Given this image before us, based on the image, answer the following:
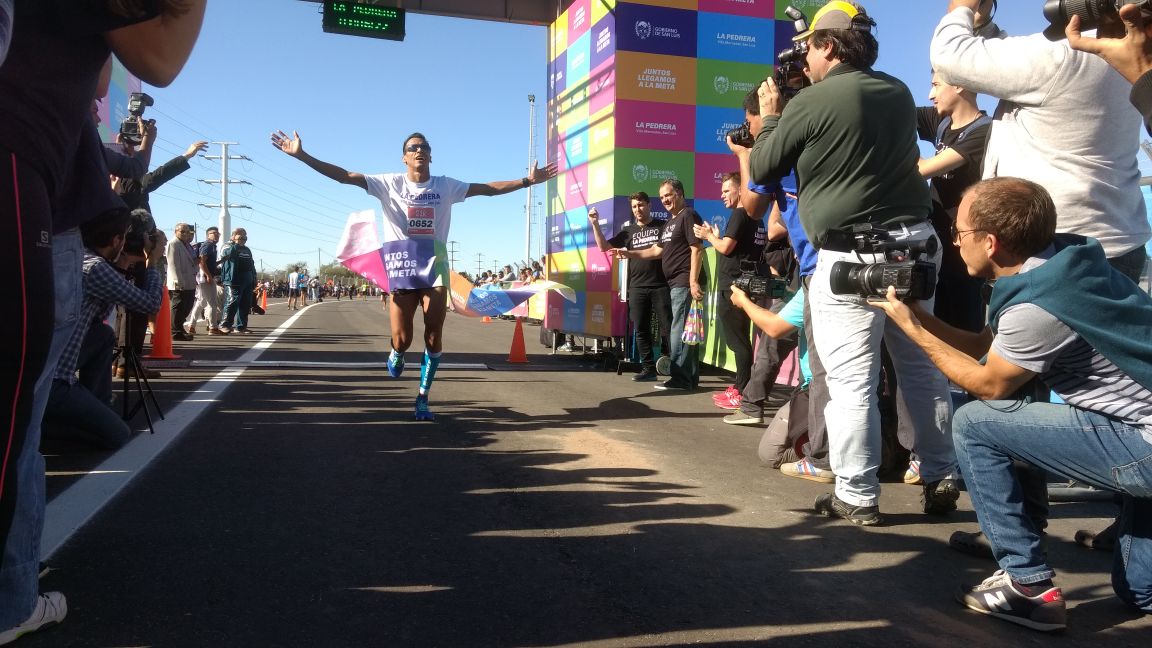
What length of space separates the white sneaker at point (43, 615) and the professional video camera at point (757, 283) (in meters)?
3.27

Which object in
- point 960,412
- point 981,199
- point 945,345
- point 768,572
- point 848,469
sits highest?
point 981,199

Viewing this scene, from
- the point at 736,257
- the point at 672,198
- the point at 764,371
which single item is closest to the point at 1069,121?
the point at 764,371

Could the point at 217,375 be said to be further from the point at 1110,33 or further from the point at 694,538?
the point at 1110,33

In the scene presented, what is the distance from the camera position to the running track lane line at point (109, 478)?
293cm

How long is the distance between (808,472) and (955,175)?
175 centimetres

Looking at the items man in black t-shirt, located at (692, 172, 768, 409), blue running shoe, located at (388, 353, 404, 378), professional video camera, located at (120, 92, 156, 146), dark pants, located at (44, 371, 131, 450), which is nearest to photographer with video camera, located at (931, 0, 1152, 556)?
man in black t-shirt, located at (692, 172, 768, 409)

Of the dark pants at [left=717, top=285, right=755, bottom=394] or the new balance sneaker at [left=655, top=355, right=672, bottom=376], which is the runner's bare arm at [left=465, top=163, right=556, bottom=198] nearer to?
the dark pants at [left=717, top=285, right=755, bottom=394]

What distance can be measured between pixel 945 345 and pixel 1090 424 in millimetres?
435

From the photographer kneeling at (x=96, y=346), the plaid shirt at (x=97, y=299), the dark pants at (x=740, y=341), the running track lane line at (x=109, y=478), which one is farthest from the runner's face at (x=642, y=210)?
the plaid shirt at (x=97, y=299)

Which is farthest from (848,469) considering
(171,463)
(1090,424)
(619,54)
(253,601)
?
(619,54)

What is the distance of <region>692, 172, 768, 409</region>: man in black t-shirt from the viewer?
6281 mm

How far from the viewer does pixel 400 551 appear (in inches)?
110

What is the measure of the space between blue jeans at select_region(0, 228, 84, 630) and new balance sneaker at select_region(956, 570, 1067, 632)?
2.57 metres

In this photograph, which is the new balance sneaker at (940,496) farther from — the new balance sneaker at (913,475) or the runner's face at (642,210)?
the runner's face at (642,210)
